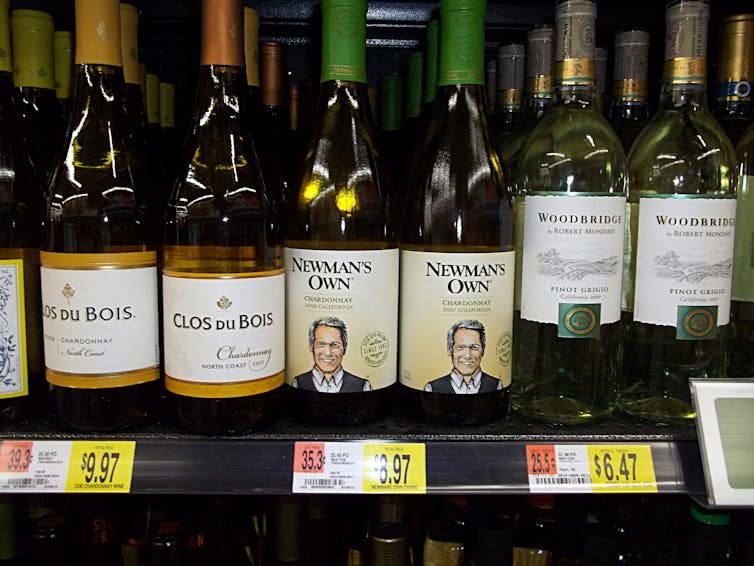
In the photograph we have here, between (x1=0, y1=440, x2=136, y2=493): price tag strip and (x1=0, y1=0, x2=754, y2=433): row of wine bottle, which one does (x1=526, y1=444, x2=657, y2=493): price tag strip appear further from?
(x1=0, y1=440, x2=136, y2=493): price tag strip

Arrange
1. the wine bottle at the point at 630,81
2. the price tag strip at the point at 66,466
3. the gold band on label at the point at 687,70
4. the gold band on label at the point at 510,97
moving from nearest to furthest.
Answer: the price tag strip at the point at 66,466, the gold band on label at the point at 687,70, the wine bottle at the point at 630,81, the gold band on label at the point at 510,97

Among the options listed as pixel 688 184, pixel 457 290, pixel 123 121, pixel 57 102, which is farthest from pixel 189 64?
pixel 688 184

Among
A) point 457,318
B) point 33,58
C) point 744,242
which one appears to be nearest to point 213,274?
point 457,318

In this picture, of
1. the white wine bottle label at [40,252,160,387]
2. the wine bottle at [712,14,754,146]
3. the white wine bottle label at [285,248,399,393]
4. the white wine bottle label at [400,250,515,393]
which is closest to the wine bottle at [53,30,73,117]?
the white wine bottle label at [40,252,160,387]

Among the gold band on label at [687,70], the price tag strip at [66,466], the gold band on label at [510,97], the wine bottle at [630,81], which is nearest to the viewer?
the price tag strip at [66,466]

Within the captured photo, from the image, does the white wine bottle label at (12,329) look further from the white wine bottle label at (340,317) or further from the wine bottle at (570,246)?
the wine bottle at (570,246)

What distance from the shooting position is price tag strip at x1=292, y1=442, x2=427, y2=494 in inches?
27.9

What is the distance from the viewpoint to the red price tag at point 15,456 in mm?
708

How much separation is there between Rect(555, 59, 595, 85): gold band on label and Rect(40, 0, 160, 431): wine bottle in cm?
51

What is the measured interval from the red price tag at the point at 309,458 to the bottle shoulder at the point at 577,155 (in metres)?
0.42

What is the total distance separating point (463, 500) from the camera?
97 centimetres

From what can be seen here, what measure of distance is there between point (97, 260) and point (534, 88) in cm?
62


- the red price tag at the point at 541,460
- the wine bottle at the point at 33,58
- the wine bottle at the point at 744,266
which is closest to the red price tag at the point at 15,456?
the wine bottle at the point at 33,58

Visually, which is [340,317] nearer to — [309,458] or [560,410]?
[309,458]
